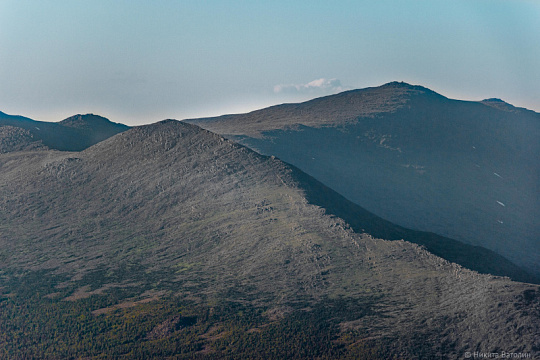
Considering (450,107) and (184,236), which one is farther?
(450,107)

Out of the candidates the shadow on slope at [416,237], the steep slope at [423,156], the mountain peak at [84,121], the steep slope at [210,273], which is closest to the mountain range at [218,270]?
the steep slope at [210,273]

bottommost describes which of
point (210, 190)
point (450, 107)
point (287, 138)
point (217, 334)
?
point (217, 334)

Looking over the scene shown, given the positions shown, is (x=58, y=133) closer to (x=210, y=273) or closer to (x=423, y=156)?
(x=423, y=156)

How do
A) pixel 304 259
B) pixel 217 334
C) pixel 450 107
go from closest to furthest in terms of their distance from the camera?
1. pixel 217 334
2. pixel 304 259
3. pixel 450 107

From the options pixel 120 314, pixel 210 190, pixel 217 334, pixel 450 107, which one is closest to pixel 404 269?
pixel 217 334

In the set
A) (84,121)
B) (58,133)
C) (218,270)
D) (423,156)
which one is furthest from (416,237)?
(84,121)

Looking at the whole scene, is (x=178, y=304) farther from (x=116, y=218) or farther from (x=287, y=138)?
(x=287, y=138)
